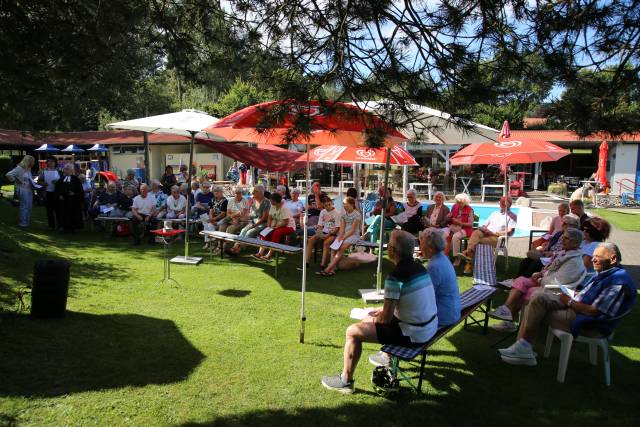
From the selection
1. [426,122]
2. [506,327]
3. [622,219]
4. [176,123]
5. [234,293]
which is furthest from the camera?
[622,219]

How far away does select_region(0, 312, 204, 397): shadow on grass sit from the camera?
145 inches

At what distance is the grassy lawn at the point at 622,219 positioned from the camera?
14.2 m

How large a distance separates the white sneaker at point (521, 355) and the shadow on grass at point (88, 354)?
9.80 ft

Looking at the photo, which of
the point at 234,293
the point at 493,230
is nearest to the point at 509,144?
the point at 493,230

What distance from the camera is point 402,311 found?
354 cm

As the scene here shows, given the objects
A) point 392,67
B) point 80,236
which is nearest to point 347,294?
point 392,67

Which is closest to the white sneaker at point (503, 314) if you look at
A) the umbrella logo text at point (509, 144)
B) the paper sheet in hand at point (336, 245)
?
the paper sheet in hand at point (336, 245)

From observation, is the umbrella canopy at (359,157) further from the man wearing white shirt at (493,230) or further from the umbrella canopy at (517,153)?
the man wearing white shirt at (493,230)

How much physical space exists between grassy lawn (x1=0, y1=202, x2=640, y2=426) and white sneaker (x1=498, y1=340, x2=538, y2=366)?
0.27 feet

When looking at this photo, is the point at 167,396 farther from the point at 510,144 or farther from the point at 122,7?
the point at 510,144

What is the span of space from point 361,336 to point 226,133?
4.31 meters

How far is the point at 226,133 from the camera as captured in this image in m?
6.86

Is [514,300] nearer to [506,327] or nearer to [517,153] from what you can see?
[506,327]

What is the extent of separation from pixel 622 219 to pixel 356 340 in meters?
16.6
